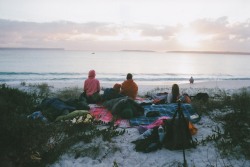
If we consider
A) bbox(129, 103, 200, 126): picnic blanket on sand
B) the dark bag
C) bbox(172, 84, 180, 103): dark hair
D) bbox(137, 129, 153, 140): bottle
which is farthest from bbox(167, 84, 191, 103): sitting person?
the dark bag

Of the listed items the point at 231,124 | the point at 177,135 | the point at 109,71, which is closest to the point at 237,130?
the point at 231,124

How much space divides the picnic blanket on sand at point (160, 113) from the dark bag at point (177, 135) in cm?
175

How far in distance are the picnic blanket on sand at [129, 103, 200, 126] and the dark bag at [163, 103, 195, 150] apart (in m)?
1.75

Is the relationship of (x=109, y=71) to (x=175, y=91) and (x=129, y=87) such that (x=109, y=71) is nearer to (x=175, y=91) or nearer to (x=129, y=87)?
(x=129, y=87)

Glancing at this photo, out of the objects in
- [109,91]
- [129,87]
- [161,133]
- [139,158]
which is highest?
[129,87]

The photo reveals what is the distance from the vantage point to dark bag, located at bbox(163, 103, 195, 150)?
19.5ft

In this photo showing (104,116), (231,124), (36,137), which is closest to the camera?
(36,137)

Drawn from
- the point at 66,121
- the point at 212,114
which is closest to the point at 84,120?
the point at 66,121

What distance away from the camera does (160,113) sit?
8.77 m

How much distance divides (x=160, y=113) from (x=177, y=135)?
2.74 m

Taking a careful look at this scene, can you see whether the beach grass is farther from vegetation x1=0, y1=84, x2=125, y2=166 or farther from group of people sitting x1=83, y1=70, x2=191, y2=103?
group of people sitting x1=83, y1=70, x2=191, y2=103

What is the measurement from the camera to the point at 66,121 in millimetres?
7570

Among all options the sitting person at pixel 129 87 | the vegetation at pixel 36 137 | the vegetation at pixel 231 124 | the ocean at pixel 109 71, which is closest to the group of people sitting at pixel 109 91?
the sitting person at pixel 129 87

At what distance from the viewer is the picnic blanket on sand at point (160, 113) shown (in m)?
8.05
